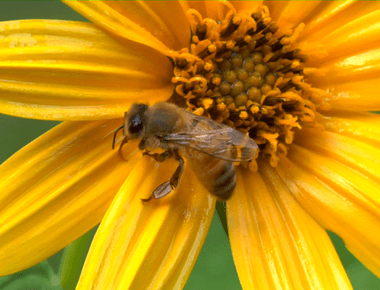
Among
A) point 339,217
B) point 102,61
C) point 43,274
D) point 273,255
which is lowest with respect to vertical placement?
point 43,274

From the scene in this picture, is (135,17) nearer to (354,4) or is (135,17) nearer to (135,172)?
(135,172)

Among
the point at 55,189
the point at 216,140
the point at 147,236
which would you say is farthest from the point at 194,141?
the point at 55,189

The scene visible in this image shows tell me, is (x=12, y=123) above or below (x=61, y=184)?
below

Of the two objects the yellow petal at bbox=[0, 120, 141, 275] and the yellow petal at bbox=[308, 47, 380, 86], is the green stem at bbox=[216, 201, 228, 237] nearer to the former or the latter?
the yellow petal at bbox=[0, 120, 141, 275]

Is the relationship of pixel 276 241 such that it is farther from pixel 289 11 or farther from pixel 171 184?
pixel 289 11

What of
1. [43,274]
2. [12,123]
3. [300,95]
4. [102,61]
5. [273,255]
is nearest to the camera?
[102,61]

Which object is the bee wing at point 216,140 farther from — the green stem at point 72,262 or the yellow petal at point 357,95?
the green stem at point 72,262

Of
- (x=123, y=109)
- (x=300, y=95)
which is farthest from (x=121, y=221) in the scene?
(x=300, y=95)
